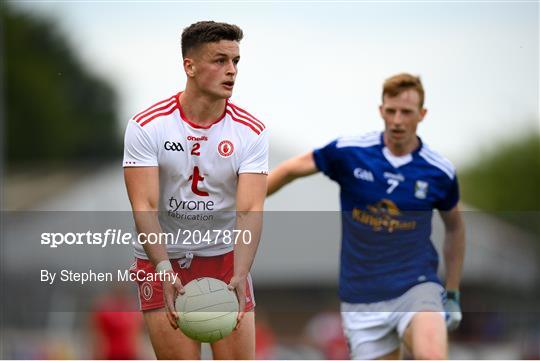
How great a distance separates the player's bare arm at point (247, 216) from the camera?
21.5ft

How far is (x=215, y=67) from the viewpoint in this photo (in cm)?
650

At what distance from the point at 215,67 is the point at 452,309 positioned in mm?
2504

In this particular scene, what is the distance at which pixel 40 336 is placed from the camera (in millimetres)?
16875

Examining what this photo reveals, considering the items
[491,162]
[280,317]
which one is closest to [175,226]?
[280,317]

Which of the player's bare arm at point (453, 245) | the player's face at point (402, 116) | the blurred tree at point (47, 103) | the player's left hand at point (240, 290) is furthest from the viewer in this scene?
the blurred tree at point (47, 103)

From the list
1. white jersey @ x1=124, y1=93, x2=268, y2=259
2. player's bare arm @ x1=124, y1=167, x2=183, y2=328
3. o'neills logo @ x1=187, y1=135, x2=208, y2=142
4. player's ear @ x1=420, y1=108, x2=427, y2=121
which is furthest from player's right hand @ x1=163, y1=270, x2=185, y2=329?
player's ear @ x1=420, y1=108, x2=427, y2=121

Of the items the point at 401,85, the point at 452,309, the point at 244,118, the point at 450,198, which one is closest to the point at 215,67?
the point at 244,118

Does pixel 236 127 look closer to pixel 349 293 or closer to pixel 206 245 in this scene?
pixel 206 245

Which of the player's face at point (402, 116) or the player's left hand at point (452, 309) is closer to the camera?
the player's face at point (402, 116)

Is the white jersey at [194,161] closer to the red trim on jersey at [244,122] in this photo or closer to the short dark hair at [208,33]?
the red trim on jersey at [244,122]

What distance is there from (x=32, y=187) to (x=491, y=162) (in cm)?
1126

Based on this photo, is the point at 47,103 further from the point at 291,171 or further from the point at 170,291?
the point at 170,291

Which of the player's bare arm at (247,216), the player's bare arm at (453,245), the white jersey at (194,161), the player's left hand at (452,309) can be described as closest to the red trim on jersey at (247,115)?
the white jersey at (194,161)

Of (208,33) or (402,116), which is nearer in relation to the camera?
(208,33)
